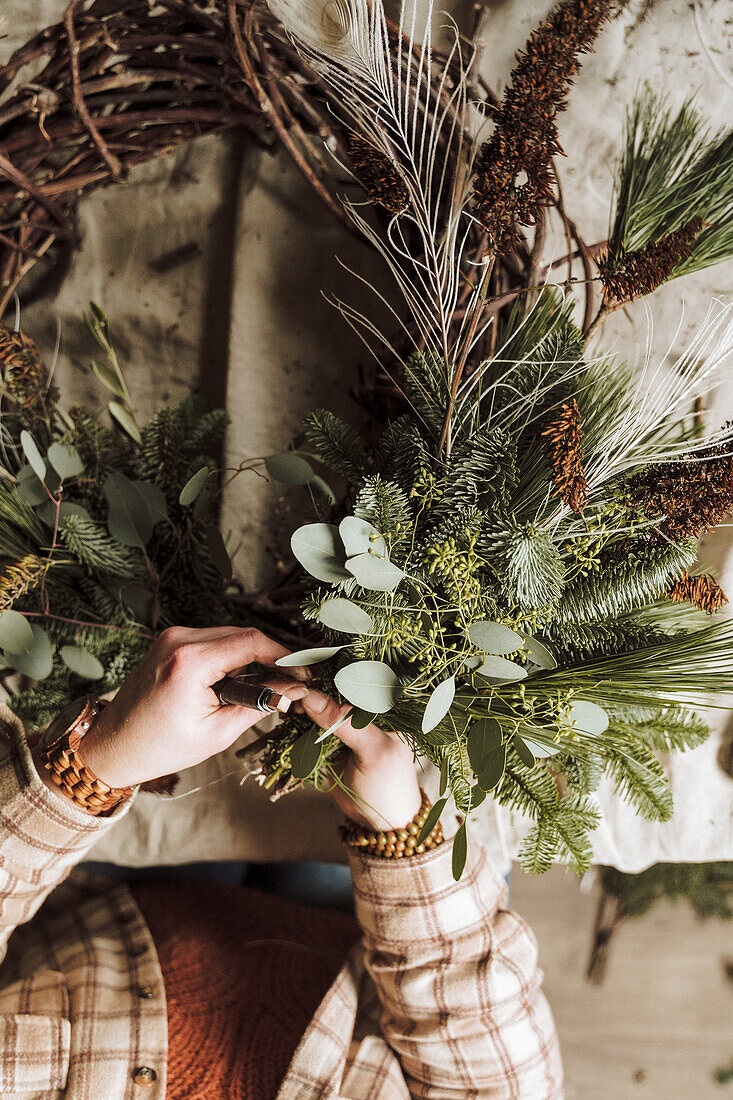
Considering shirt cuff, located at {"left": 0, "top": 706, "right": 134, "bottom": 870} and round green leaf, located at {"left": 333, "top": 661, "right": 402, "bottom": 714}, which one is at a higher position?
round green leaf, located at {"left": 333, "top": 661, "right": 402, "bottom": 714}

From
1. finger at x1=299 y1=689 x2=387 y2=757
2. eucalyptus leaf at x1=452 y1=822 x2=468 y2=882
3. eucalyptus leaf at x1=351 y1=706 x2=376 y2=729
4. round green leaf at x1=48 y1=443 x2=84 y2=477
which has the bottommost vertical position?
eucalyptus leaf at x1=452 y1=822 x2=468 y2=882

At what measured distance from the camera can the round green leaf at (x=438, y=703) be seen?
0.42 metres

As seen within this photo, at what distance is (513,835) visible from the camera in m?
0.82

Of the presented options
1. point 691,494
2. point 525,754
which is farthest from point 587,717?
point 691,494

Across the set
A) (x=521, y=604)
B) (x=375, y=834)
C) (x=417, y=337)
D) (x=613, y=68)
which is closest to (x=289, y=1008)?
(x=375, y=834)

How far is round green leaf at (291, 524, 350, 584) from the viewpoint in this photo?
1.45ft

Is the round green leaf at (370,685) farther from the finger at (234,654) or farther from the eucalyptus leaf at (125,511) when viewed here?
the eucalyptus leaf at (125,511)

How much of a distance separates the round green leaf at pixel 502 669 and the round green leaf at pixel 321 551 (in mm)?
106

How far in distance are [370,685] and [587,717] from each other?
152 mm

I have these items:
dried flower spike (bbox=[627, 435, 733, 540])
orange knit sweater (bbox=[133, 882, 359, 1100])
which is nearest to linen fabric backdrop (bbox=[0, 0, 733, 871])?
orange knit sweater (bbox=[133, 882, 359, 1100])

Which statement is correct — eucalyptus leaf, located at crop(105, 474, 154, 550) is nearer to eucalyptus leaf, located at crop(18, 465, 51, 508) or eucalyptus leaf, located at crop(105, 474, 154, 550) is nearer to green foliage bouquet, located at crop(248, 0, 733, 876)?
eucalyptus leaf, located at crop(18, 465, 51, 508)

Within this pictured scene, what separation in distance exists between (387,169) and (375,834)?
56 centimetres

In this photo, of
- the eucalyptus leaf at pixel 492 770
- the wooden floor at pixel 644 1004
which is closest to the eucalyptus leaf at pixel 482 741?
the eucalyptus leaf at pixel 492 770

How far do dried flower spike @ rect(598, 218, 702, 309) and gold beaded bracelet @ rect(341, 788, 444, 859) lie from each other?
18.9 inches
